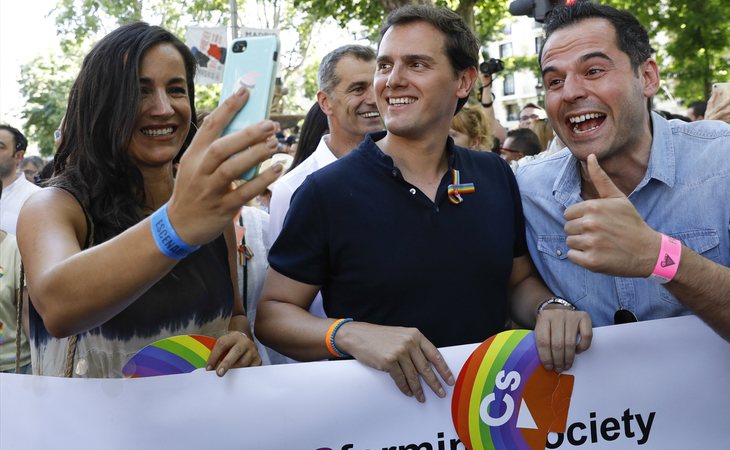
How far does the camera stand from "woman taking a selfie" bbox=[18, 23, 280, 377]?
165cm

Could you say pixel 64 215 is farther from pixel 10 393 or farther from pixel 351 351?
pixel 351 351

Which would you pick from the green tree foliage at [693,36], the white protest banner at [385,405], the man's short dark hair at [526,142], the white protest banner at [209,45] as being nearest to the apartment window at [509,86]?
the green tree foliage at [693,36]

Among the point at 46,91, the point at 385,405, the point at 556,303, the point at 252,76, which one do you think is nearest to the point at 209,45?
the point at 556,303

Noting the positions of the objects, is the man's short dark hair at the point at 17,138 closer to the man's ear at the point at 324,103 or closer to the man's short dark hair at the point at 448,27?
the man's ear at the point at 324,103

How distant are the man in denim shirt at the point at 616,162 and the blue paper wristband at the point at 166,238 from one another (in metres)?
1.37

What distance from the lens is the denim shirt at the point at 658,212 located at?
2551 millimetres

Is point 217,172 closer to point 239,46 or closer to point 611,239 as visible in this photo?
point 239,46

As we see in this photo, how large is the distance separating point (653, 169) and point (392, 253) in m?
0.97

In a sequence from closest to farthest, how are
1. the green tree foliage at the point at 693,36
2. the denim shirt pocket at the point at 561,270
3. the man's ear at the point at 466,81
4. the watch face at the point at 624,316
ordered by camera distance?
1. the watch face at the point at 624,316
2. the denim shirt pocket at the point at 561,270
3. the man's ear at the point at 466,81
4. the green tree foliage at the point at 693,36

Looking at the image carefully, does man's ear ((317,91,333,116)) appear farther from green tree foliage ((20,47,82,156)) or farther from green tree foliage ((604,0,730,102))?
green tree foliage ((20,47,82,156))

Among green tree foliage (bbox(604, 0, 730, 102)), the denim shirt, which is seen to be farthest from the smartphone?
green tree foliage (bbox(604, 0, 730, 102))

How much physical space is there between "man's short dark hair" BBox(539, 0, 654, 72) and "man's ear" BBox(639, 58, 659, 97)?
1.1 inches

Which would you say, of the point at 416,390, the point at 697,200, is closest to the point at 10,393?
the point at 416,390

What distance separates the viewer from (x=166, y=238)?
163 centimetres
